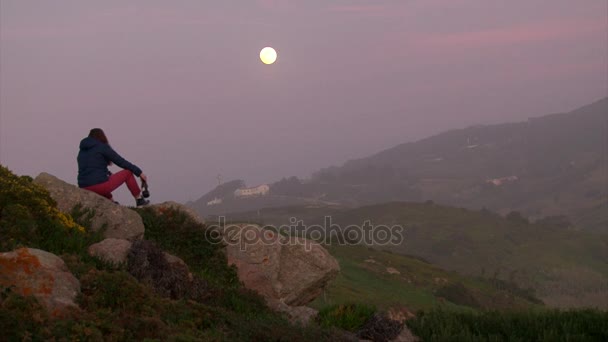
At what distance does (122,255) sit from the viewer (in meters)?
13.2

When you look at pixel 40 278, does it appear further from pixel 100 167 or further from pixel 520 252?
pixel 520 252

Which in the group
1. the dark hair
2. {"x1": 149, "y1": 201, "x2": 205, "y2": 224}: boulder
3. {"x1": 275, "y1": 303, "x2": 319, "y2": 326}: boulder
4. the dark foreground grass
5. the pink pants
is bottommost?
the dark foreground grass

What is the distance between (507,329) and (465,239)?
167m

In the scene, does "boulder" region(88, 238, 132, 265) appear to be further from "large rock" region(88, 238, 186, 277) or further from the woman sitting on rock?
the woman sitting on rock

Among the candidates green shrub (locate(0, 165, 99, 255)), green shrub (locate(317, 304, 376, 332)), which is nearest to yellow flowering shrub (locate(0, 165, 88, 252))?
green shrub (locate(0, 165, 99, 255))

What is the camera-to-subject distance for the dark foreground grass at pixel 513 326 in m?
12.5

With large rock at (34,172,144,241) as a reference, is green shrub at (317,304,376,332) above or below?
below

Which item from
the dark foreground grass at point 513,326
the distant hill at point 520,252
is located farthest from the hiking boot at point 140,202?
the distant hill at point 520,252

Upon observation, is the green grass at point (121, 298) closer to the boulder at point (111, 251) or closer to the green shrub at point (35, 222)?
the green shrub at point (35, 222)

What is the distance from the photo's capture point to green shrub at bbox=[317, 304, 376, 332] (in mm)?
13127

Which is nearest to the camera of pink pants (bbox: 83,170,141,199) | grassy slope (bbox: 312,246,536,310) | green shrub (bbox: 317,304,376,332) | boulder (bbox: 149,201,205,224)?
green shrub (bbox: 317,304,376,332)

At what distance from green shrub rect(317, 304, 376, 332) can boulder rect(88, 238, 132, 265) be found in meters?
4.23

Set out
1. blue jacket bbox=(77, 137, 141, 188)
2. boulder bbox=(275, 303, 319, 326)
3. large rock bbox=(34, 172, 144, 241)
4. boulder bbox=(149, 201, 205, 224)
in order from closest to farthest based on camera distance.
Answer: boulder bbox=(275, 303, 319, 326) < large rock bbox=(34, 172, 144, 241) < blue jacket bbox=(77, 137, 141, 188) < boulder bbox=(149, 201, 205, 224)

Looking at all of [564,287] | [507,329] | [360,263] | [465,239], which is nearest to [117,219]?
[507,329]
